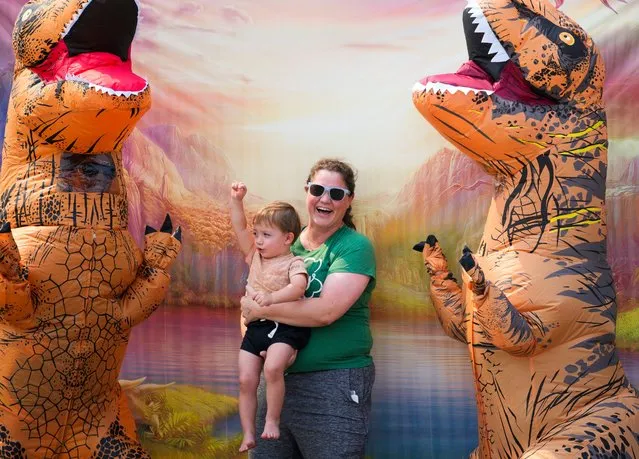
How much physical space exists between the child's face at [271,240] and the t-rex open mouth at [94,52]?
687 millimetres

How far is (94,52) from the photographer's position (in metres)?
3.14

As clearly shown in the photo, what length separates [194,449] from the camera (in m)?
4.18

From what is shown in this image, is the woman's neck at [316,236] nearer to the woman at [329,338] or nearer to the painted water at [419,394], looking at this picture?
the woman at [329,338]

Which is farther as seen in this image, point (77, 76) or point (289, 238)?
point (289, 238)

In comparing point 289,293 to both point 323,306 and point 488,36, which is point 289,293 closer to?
point 323,306

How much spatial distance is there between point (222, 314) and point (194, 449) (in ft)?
2.11

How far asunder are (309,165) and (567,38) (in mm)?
1441

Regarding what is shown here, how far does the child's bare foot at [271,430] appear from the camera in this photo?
10.5 ft

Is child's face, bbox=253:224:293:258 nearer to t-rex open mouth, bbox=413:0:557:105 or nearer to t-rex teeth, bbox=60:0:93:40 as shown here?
t-rex open mouth, bbox=413:0:557:105

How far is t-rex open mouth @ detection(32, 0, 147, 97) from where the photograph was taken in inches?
121

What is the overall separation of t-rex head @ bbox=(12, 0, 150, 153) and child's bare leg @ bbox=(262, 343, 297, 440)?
0.96 m

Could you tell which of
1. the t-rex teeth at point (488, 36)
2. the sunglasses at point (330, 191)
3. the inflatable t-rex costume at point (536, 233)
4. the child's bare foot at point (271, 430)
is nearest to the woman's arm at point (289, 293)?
the sunglasses at point (330, 191)

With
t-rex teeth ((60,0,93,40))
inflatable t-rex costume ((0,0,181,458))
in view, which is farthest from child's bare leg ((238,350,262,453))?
t-rex teeth ((60,0,93,40))

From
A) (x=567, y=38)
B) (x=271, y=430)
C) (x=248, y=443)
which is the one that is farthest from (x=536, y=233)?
(x=248, y=443)
